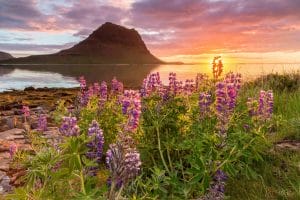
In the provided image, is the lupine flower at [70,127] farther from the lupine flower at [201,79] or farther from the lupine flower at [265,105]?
the lupine flower at [201,79]

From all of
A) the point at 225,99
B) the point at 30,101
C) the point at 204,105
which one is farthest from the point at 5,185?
the point at 30,101

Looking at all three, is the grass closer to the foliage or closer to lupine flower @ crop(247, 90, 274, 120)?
the foliage

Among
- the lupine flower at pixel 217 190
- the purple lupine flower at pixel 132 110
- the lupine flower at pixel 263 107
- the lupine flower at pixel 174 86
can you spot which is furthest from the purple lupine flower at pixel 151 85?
the lupine flower at pixel 217 190

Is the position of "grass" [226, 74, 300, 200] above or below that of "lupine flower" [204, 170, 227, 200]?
below

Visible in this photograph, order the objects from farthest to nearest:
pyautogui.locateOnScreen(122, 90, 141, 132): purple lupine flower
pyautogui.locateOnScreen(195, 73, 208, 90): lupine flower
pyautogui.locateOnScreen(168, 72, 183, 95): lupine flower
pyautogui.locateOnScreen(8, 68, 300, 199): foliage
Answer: pyautogui.locateOnScreen(195, 73, 208, 90): lupine flower, pyautogui.locateOnScreen(168, 72, 183, 95): lupine flower, pyautogui.locateOnScreen(122, 90, 141, 132): purple lupine flower, pyautogui.locateOnScreen(8, 68, 300, 199): foliage

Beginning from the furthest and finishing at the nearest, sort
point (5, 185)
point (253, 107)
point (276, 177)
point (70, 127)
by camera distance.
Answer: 1. point (5, 185)
2. point (253, 107)
3. point (276, 177)
4. point (70, 127)

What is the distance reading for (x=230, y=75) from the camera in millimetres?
5844

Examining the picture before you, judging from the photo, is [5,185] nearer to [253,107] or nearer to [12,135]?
[253,107]

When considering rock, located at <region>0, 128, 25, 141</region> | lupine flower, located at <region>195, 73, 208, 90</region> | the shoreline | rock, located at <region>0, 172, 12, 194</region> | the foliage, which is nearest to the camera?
the foliage

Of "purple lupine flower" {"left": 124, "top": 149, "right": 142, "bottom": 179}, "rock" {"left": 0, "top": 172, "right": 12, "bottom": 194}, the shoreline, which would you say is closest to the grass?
"purple lupine flower" {"left": 124, "top": 149, "right": 142, "bottom": 179}

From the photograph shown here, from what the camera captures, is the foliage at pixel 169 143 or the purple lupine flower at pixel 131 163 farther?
the foliage at pixel 169 143

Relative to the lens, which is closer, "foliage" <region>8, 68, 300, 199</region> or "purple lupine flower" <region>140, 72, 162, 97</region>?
"foliage" <region>8, 68, 300, 199</region>

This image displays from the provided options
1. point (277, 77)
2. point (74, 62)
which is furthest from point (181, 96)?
point (74, 62)

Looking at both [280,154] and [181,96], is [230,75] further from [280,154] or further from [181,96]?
[280,154]
